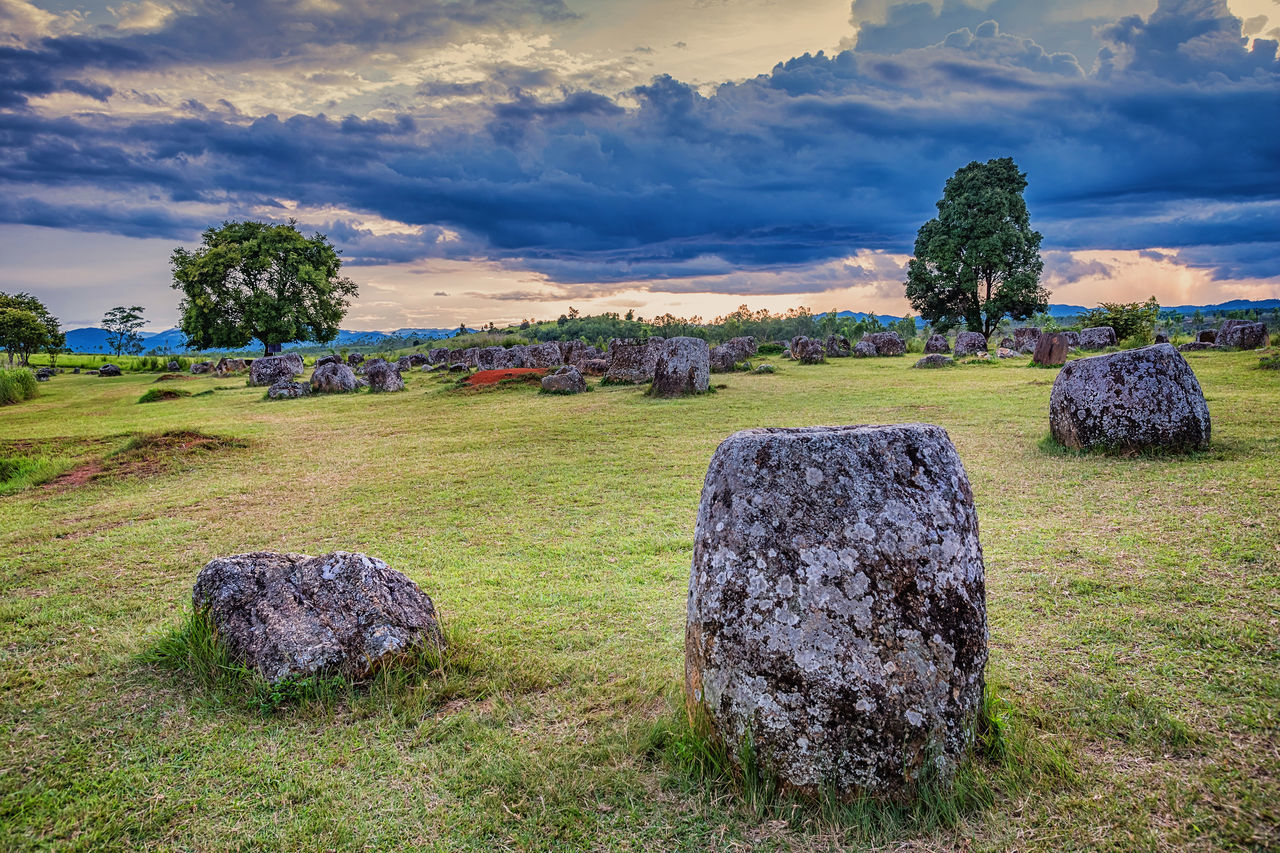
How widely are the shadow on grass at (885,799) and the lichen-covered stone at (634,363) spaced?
783 inches

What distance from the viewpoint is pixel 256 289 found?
141 feet

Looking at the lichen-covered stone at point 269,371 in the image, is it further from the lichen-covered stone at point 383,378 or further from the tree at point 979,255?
Answer: the tree at point 979,255

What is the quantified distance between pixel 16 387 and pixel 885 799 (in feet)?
107

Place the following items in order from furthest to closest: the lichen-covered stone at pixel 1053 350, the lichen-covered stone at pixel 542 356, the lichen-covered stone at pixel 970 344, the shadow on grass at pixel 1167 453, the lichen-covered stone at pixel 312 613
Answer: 1. the lichen-covered stone at pixel 542 356
2. the lichen-covered stone at pixel 970 344
3. the lichen-covered stone at pixel 1053 350
4. the shadow on grass at pixel 1167 453
5. the lichen-covered stone at pixel 312 613

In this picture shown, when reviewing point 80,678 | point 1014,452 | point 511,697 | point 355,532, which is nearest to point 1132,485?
point 1014,452

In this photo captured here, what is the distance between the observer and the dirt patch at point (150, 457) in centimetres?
1072

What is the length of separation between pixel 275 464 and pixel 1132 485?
12987mm

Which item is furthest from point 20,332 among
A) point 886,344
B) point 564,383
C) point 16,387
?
point 886,344

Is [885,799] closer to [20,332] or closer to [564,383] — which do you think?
[564,383]

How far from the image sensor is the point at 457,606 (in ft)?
17.5

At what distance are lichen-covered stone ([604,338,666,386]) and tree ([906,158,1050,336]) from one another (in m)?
26.3

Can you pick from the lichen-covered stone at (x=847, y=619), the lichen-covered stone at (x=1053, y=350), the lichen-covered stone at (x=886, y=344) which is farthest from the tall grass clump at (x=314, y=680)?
the lichen-covered stone at (x=886, y=344)

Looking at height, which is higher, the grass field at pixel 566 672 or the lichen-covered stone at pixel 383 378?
the lichen-covered stone at pixel 383 378

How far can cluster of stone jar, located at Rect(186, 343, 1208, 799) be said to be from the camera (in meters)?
2.83
